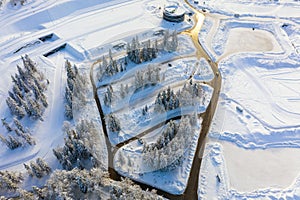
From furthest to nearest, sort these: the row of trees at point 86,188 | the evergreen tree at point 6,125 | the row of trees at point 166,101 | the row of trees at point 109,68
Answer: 1. the row of trees at point 109,68
2. the row of trees at point 166,101
3. the evergreen tree at point 6,125
4. the row of trees at point 86,188

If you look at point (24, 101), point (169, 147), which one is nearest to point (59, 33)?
point (24, 101)

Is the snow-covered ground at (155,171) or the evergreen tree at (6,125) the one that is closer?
the snow-covered ground at (155,171)

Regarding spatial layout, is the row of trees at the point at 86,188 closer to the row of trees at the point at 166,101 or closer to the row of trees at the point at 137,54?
the row of trees at the point at 166,101

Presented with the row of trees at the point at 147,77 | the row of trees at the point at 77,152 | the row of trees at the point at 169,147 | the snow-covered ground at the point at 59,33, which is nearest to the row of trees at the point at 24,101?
the snow-covered ground at the point at 59,33

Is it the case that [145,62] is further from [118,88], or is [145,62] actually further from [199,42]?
[199,42]

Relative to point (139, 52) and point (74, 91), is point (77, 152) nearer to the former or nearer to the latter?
point (74, 91)

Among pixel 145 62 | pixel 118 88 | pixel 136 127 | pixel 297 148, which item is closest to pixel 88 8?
pixel 145 62

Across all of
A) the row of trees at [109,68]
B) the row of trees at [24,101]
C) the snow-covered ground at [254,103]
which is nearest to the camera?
the snow-covered ground at [254,103]
